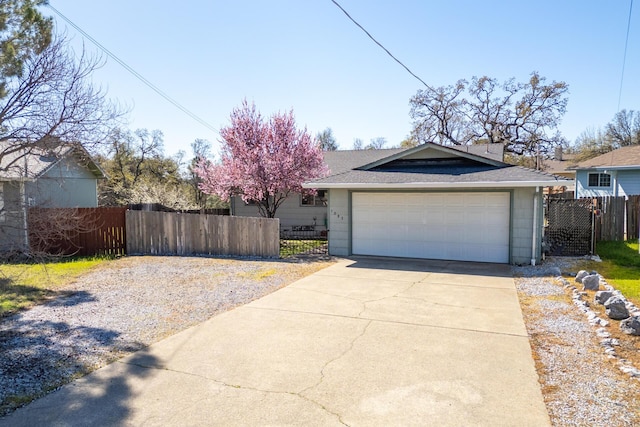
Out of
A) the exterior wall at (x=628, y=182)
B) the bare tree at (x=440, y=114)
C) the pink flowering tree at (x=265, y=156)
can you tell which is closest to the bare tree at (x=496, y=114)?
the bare tree at (x=440, y=114)

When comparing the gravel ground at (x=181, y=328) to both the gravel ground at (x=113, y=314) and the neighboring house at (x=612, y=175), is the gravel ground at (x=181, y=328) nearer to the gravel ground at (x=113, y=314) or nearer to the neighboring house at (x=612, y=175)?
the gravel ground at (x=113, y=314)

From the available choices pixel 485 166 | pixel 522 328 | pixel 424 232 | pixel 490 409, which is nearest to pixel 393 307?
pixel 522 328

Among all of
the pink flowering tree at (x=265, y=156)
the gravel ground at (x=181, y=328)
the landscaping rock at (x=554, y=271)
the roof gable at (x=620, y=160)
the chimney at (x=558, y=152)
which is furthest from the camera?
the chimney at (x=558, y=152)

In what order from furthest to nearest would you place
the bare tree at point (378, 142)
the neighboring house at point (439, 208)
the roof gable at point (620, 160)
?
the bare tree at point (378, 142)
the roof gable at point (620, 160)
the neighboring house at point (439, 208)

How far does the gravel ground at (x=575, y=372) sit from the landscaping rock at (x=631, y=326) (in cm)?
12

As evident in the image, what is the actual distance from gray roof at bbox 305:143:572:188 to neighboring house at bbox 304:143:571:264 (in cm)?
2

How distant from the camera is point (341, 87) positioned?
15477 mm

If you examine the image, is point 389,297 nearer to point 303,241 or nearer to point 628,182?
point 303,241

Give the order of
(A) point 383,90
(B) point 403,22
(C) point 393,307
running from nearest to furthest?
(C) point 393,307 → (B) point 403,22 → (A) point 383,90

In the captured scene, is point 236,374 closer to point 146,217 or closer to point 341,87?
point 146,217

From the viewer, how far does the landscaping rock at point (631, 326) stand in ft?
16.7

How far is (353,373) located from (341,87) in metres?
13.1

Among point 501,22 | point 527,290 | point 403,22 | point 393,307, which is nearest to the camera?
point 393,307

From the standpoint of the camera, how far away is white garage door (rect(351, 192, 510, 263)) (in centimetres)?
1069
